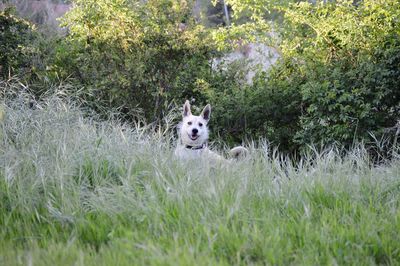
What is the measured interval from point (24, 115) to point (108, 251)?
3.71m

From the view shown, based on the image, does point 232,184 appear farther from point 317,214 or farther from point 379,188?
point 379,188

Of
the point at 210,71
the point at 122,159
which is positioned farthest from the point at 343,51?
the point at 122,159

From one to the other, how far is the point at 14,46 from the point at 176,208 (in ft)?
23.1

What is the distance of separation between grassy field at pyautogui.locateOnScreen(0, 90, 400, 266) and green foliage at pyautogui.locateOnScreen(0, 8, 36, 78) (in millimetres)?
4289

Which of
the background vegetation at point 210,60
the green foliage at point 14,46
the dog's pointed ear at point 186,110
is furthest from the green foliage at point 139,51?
the dog's pointed ear at point 186,110

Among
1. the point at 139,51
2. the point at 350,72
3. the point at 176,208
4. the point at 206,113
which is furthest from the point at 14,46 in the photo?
the point at 176,208

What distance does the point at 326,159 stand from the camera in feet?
18.9

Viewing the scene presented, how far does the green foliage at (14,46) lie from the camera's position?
9.86 metres

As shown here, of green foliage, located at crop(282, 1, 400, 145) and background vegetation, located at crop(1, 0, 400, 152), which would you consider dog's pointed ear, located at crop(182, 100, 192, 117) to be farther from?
green foliage, located at crop(282, 1, 400, 145)

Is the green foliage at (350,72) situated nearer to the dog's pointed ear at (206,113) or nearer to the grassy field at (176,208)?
the dog's pointed ear at (206,113)

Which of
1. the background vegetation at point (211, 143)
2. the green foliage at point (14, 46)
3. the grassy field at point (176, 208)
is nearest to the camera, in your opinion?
the grassy field at point (176, 208)

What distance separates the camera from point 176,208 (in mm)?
4242

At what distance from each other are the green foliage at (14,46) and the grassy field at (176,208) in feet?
14.1

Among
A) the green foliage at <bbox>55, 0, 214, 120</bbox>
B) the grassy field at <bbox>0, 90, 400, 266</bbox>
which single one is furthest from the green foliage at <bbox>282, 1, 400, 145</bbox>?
the grassy field at <bbox>0, 90, 400, 266</bbox>
